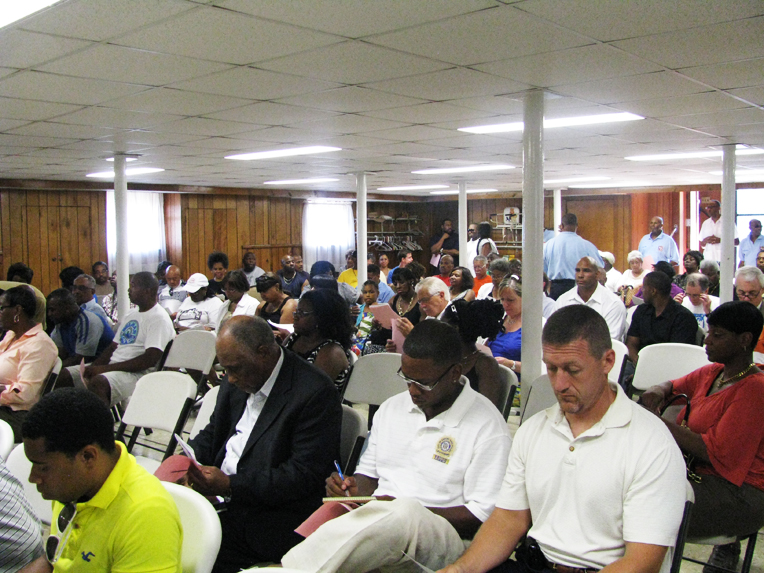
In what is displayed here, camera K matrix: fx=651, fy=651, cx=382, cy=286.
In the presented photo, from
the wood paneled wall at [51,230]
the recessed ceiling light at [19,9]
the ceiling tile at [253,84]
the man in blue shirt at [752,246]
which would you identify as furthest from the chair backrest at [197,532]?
the man in blue shirt at [752,246]

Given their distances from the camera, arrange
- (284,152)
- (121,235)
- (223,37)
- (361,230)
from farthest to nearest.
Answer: (361,230), (121,235), (284,152), (223,37)

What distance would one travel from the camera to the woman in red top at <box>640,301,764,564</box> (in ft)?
8.42

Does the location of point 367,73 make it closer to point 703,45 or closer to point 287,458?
point 703,45

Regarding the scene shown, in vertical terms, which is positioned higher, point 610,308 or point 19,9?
point 19,9

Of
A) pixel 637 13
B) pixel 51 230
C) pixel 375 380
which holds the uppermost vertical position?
pixel 637 13

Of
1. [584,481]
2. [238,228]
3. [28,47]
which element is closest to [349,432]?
[584,481]

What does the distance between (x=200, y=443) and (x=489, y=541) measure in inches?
58.6

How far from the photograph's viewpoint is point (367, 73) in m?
3.57

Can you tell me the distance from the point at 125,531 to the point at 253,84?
280 centimetres

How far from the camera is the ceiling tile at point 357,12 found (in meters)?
2.43

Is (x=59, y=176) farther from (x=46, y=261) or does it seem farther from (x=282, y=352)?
(x=282, y=352)

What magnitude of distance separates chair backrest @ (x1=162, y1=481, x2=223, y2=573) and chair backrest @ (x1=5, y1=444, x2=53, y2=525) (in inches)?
33.3

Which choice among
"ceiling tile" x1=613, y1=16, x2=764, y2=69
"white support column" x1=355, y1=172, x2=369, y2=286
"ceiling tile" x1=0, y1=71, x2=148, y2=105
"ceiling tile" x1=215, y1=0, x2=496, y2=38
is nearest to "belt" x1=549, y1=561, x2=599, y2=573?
"ceiling tile" x1=215, y1=0, x2=496, y2=38

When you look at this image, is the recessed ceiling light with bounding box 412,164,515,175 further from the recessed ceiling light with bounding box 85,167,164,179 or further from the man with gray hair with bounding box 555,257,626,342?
the man with gray hair with bounding box 555,257,626,342
